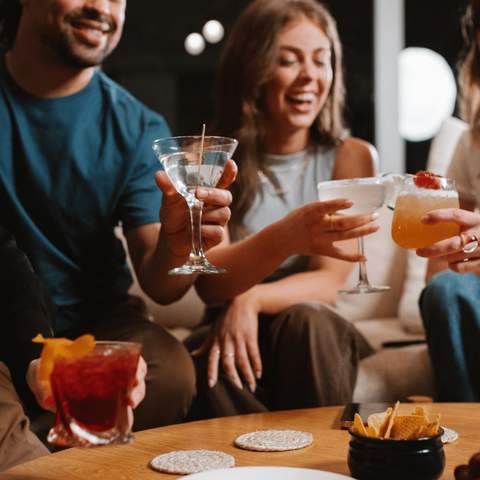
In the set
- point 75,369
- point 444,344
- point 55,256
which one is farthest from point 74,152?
point 75,369

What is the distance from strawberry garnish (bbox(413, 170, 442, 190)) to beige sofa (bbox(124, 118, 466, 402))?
89cm

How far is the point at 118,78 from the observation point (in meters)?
5.02

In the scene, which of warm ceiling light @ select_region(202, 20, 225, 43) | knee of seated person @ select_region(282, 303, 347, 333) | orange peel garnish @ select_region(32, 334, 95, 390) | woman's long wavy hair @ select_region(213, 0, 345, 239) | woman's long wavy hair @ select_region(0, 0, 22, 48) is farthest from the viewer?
warm ceiling light @ select_region(202, 20, 225, 43)

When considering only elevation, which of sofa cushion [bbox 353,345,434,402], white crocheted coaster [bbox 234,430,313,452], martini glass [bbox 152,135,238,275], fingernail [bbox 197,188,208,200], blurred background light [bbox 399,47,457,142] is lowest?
sofa cushion [bbox 353,345,434,402]

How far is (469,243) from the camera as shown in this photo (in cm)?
186

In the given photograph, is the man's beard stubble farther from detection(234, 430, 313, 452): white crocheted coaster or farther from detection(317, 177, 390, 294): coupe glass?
detection(234, 430, 313, 452): white crocheted coaster

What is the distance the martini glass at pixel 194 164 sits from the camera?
1560 millimetres

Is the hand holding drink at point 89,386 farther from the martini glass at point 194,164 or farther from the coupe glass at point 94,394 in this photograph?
the martini glass at point 194,164

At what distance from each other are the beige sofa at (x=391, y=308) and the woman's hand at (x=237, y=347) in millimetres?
462

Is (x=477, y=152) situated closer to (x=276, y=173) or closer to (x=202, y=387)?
(x=276, y=173)

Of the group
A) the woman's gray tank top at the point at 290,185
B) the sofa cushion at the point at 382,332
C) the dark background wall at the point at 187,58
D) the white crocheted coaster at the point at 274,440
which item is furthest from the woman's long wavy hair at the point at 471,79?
the dark background wall at the point at 187,58

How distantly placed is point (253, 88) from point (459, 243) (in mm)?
991

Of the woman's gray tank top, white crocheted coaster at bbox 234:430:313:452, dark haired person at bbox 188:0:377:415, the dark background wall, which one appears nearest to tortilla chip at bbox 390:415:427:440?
white crocheted coaster at bbox 234:430:313:452

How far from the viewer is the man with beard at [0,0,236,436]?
2.18 meters
